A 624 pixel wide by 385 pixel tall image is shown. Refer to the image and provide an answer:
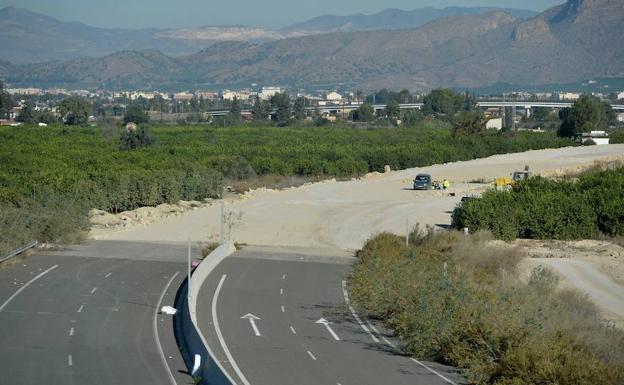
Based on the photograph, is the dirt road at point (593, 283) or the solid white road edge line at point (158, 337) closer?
the solid white road edge line at point (158, 337)

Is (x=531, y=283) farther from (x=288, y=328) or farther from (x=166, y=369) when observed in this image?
(x=166, y=369)

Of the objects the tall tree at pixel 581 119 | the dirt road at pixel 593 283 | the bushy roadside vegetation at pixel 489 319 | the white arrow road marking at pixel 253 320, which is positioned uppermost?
the bushy roadside vegetation at pixel 489 319

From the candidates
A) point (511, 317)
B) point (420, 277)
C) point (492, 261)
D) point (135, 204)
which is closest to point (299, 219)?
point (135, 204)

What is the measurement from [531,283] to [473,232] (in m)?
17.4

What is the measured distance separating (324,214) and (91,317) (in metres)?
29.8

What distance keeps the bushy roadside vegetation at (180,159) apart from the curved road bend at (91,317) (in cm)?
408

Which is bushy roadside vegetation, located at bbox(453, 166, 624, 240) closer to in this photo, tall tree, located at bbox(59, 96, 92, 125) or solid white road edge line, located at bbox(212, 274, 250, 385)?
solid white road edge line, located at bbox(212, 274, 250, 385)

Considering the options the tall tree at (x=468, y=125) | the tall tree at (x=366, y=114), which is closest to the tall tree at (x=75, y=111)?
the tall tree at (x=366, y=114)

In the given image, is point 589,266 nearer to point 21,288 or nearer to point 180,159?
point 21,288

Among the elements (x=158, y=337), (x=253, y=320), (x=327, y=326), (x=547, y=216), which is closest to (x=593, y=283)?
(x=547, y=216)

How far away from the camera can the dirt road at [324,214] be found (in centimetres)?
5178

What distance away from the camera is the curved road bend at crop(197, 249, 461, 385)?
25.6 m

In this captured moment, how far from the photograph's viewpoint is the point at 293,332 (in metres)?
30.3

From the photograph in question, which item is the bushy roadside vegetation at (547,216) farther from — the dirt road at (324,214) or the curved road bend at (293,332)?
the curved road bend at (293,332)
